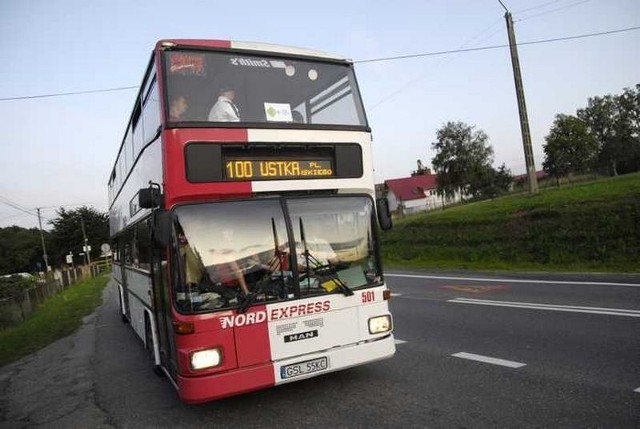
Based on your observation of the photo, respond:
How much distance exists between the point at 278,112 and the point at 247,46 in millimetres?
931

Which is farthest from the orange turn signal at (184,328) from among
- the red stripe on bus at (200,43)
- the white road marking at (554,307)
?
the white road marking at (554,307)

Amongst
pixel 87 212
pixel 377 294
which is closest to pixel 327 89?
pixel 377 294

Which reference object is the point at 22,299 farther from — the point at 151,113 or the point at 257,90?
the point at 257,90

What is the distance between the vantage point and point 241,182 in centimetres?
546

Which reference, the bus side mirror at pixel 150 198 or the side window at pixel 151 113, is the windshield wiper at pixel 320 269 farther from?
the side window at pixel 151 113

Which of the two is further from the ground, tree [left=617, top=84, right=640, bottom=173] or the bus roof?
tree [left=617, top=84, right=640, bottom=173]

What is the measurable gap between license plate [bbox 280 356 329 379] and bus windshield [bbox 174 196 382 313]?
2.25 feet

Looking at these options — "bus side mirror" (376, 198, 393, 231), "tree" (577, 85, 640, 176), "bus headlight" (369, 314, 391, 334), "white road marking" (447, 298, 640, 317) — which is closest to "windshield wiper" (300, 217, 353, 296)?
"bus headlight" (369, 314, 391, 334)

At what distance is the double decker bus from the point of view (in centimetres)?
516

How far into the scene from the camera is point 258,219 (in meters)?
5.44

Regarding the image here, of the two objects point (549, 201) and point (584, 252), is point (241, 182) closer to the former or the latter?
point (584, 252)

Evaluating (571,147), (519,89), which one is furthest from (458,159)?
(519,89)

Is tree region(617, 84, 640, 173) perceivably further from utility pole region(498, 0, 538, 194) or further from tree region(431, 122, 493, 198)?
utility pole region(498, 0, 538, 194)

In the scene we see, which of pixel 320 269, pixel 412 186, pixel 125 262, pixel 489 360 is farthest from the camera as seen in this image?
pixel 412 186
